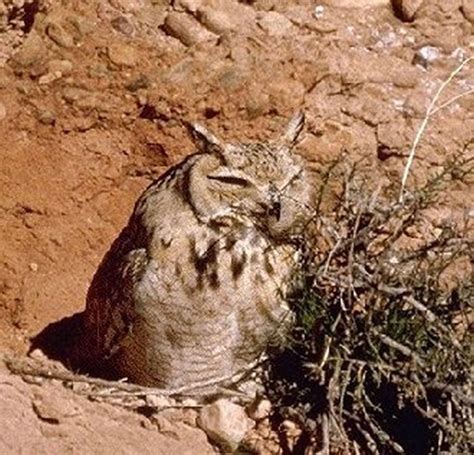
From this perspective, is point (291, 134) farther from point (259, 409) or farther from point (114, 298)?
point (259, 409)

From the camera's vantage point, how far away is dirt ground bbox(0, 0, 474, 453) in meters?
5.59

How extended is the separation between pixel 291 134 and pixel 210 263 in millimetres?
535

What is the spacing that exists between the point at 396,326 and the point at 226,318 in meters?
0.53

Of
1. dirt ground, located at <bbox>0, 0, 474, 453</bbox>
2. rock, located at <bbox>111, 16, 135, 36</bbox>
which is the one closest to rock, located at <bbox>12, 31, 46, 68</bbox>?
dirt ground, located at <bbox>0, 0, 474, 453</bbox>

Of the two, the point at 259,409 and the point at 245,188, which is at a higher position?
the point at 245,188

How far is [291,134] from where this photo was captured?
184 inches

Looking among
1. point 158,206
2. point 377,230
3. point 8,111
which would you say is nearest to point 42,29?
point 8,111

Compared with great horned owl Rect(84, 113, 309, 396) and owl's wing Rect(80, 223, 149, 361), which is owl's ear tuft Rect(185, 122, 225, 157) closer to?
great horned owl Rect(84, 113, 309, 396)

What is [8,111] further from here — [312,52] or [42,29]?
[312,52]

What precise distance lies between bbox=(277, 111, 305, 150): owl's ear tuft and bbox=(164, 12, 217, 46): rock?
→ 110cm

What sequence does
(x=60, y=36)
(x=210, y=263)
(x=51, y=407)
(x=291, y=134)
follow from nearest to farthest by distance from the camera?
(x=51, y=407) < (x=210, y=263) < (x=291, y=134) < (x=60, y=36)

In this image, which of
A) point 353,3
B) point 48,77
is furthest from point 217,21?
point 48,77

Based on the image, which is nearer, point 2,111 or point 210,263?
point 210,263

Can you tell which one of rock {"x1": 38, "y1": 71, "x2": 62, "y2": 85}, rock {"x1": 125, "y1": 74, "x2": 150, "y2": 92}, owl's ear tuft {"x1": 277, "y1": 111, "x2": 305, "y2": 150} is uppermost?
owl's ear tuft {"x1": 277, "y1": 111, "x2": 305, "y2": 150}
